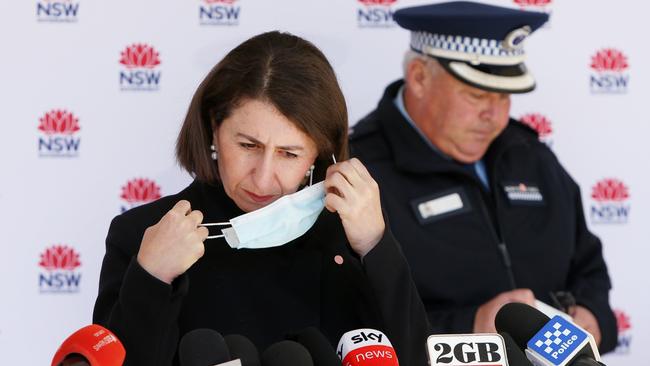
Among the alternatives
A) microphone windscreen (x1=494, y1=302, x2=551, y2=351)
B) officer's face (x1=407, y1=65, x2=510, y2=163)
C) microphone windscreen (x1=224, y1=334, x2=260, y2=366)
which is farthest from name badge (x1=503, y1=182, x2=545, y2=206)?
microphone windscreen (x1=224, y1=334, x2=260, y2=366)

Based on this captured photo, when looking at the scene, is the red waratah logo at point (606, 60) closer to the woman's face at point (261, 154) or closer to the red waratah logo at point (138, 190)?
the red waratah logo at point (138, 190)

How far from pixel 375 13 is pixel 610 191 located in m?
1.03

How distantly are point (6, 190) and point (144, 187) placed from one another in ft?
1.36

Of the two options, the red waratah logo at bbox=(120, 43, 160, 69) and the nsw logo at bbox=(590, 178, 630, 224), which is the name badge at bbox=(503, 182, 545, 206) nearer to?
the nsw logo at bbox=(590, 178, 630, 224)

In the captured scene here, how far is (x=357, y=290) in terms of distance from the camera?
6.08ft

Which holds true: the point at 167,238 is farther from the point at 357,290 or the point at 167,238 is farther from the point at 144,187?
the point at 144,187

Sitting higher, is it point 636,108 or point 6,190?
point 636,108

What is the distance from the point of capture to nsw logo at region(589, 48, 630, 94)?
3283mm

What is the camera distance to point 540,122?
3338 millimetres

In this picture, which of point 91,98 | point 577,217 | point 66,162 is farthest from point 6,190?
point 577,217

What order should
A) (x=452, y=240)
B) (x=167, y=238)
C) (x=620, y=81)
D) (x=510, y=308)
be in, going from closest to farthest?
(x=510, y=308) < (x=167, y=238) < (x=452, y=240) < (x=620, y=81)

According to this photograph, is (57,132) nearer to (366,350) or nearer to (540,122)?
(540,122)

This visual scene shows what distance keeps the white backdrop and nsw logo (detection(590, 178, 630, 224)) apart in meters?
0.47

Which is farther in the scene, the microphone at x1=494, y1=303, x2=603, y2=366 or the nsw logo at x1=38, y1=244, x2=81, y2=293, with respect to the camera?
the nsw logo at x1=38, y1=244, x2=81, y2=293
